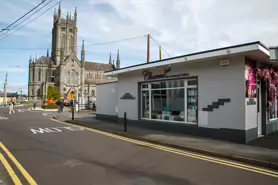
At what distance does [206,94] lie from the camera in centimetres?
1045

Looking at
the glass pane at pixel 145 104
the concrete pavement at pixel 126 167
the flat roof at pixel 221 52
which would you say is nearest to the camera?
the concrete pavement at pixel 126 167

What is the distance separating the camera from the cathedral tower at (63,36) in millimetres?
105812

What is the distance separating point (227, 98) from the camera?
9.63 metres

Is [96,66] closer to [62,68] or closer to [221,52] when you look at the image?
[62,68]

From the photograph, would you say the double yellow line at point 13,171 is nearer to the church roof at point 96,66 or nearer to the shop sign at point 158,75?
the shop sign at point 158,75

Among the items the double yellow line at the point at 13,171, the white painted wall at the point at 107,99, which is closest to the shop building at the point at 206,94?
the white painted wall at the point at 107,99

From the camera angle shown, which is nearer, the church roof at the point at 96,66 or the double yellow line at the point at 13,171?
the double yellow line at the point at 13,171

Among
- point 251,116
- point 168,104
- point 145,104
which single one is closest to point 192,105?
point 168,104

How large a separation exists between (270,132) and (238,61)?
16.4ft

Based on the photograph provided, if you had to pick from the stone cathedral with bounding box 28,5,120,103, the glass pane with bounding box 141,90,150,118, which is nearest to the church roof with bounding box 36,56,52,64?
the stone cathedral with bounding box 28,5,120,103

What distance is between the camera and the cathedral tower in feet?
347

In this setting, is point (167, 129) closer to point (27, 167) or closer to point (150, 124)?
point (150, 124)

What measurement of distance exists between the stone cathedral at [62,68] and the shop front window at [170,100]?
3406 inches

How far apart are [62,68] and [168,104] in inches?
3702
